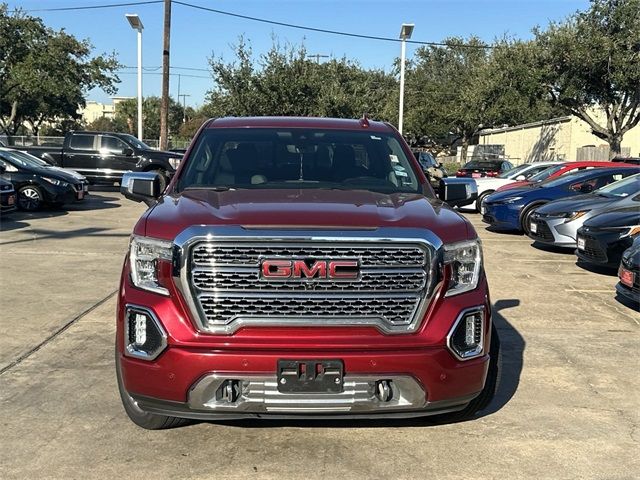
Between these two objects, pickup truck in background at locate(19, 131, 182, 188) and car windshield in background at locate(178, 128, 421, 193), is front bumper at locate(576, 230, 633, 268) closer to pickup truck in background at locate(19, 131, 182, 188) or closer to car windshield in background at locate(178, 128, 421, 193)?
car windshield in background at locate(178, 128, 421, 193)

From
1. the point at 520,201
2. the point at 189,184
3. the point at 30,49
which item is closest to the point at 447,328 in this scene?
the point at 189,184

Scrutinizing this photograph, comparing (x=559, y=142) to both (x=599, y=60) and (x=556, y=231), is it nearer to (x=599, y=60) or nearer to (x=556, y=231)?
(x=599, y=60)

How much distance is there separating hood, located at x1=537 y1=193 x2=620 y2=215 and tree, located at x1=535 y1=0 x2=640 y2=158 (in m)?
15.1

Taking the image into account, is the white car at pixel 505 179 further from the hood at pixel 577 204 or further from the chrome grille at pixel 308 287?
the chrome grille at pixel 308 287

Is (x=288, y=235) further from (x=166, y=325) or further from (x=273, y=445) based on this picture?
(x=273, y=445)

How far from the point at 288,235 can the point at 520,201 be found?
11.0 m

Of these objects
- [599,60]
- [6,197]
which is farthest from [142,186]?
[599,60]

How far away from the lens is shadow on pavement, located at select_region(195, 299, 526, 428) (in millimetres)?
3965

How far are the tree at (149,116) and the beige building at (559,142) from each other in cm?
4629

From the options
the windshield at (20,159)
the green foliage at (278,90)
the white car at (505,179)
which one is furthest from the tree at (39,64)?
the white car at (505,179)

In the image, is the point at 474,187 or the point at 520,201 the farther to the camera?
the point at 520,201

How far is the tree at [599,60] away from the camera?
2380cm

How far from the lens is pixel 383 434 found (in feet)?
12.7

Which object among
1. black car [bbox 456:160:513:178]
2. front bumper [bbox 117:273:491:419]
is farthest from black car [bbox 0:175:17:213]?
black car [bbox 456:160:513:178]
